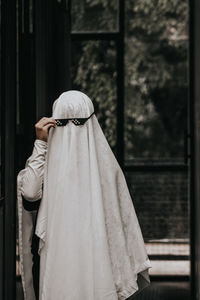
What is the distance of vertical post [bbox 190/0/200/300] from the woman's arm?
1.07m

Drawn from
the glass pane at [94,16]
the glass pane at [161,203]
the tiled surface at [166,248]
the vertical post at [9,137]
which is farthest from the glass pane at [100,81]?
the vertical post at [9,137]

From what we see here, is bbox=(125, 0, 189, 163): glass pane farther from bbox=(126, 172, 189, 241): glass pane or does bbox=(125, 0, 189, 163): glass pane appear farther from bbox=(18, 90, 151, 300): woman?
bbox=(18, 90, 151, 300): woman

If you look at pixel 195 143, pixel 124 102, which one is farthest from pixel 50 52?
pixel 124 102

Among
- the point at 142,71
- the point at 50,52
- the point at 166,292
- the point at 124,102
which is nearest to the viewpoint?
the point at 50,52

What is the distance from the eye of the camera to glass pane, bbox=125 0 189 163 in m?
6.05

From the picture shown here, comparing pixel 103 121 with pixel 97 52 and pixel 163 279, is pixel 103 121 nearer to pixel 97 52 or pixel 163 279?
pixel 97 52

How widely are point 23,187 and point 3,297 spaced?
57 cm

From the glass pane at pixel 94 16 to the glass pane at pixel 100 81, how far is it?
0.42 ft

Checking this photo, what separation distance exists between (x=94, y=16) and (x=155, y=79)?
2.34 metres

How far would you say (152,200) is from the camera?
4.82m

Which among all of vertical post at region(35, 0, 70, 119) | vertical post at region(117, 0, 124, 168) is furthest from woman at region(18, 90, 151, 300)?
vertical post at region(117, 0, 124, 168)

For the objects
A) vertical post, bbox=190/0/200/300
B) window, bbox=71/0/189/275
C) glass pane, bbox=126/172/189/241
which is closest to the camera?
vertical post, bbox=190/0/200/300

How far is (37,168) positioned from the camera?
2182 millimetres

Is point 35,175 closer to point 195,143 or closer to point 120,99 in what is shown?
point 195,143
